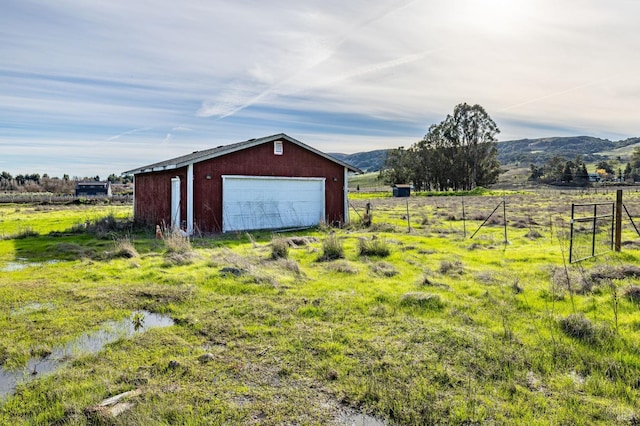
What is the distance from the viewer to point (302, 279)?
26.2 ft

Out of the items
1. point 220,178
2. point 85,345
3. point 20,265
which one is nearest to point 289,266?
point 85,345

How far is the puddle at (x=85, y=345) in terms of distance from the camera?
4105 millimetres

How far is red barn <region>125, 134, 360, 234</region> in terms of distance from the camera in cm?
1536

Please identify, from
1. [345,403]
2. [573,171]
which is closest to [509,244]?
[345,403]

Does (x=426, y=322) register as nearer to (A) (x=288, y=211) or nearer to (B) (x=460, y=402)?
(B) (x=460, y=402)

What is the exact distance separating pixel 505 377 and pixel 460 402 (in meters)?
0.74

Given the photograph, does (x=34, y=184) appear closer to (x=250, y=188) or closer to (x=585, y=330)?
(x=250, y=188)

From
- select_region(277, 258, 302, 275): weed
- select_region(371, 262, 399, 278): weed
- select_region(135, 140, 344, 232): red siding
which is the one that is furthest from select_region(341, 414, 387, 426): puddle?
select_region(135, 140, 344, 232): red siding

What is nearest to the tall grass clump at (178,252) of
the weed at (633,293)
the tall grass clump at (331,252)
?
the tall grass clump at (331,252)

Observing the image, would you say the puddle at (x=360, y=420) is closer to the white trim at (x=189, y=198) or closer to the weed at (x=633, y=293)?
the weed at (x=633, y=293)

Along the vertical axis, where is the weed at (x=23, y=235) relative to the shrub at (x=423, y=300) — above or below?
above

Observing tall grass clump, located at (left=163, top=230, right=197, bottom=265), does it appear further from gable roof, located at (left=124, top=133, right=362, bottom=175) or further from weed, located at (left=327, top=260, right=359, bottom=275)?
gable roof, located at (left=124, top=133, right=362, bottom=175)

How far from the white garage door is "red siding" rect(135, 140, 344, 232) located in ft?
0.89

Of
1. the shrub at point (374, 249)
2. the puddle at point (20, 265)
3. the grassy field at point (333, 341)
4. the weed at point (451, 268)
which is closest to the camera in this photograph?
the grassy field at point (333, 341)
